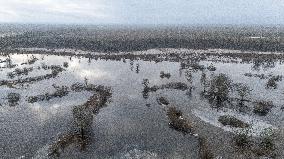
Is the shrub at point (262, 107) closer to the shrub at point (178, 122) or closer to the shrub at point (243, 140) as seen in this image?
the shrub at point (243, 140)

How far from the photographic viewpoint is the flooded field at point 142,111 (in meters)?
36.2

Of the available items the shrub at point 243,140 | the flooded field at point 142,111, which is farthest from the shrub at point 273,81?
the shrub at point 243,140

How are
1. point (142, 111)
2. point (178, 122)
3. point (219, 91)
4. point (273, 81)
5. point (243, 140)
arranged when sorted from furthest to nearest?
point (273, 81)
point (219, 91)
point (142, 111)
point (178, 122)
point (243, 140)

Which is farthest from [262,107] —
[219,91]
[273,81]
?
[273,81]

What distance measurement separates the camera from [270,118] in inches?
1774

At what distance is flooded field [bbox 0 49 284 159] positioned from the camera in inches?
1427

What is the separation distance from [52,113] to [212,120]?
78.0 ft

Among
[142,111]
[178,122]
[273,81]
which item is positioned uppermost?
[273,81]

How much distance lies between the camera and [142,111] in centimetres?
4822

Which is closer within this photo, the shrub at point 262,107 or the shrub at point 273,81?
the shrub at point 262,107

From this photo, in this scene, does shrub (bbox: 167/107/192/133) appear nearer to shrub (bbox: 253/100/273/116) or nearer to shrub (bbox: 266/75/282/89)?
shrub (bbox: 253/100/273/116)

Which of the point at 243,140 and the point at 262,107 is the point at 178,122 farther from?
the point at 262,107

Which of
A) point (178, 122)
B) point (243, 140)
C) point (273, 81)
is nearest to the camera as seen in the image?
point (243, 140)

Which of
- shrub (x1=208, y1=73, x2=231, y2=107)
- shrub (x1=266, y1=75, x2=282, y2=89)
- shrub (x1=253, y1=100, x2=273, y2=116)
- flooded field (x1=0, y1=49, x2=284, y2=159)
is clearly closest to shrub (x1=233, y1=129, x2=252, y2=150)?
flooded field (x1=0, y1=49, x2=284, y2=159)
